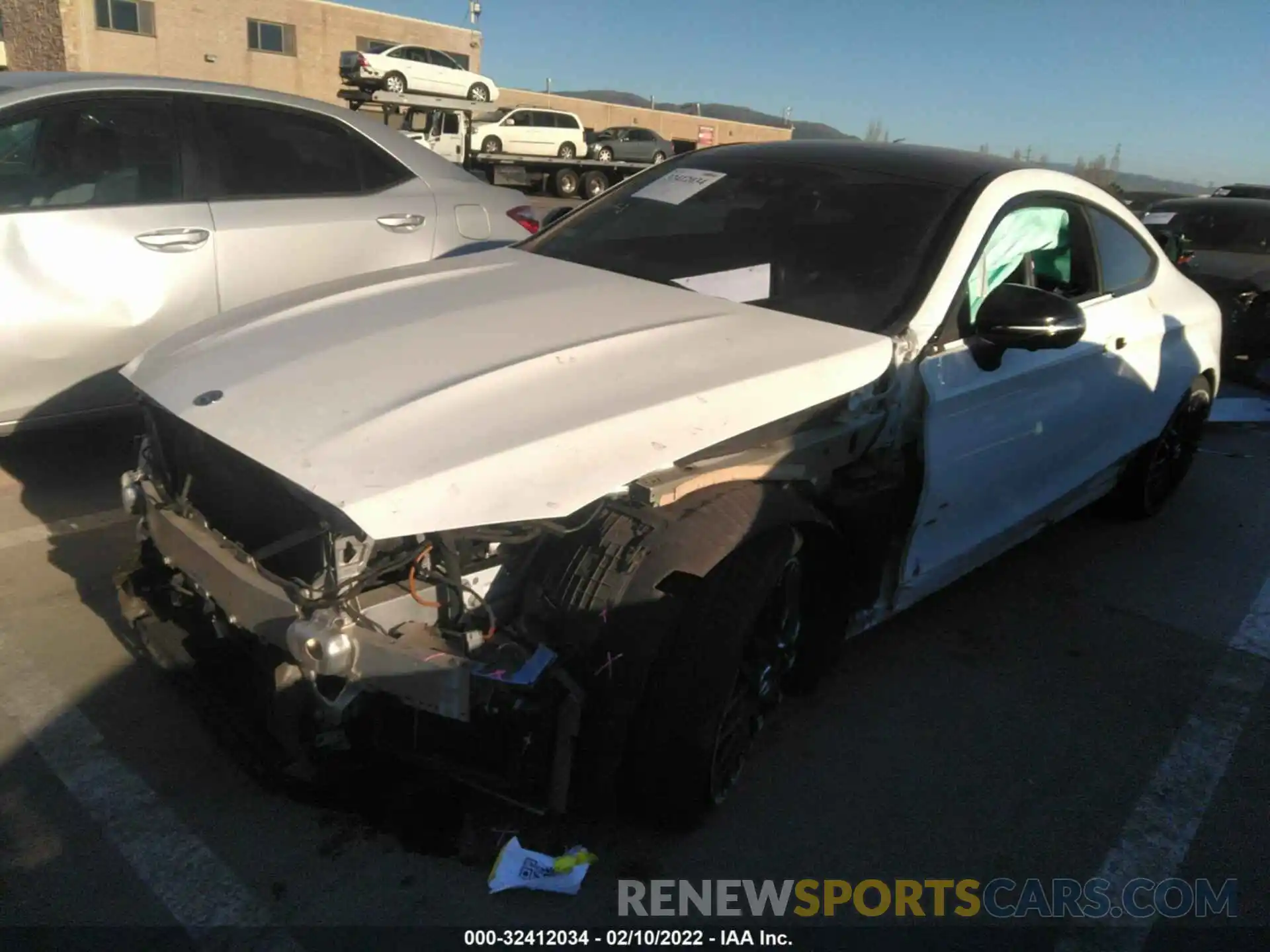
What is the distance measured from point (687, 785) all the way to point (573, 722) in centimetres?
36

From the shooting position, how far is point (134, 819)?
2432 mm

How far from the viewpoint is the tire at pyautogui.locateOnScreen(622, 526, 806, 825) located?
2.27 meters

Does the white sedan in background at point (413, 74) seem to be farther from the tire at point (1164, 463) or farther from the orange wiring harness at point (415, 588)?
the orange wiring harness at point (415, 588)

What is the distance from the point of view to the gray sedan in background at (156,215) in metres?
3.85

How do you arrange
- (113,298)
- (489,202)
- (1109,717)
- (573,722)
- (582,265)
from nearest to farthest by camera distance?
(573,722) → (1109,717) → (582,265) → (113,298) → (489,202)

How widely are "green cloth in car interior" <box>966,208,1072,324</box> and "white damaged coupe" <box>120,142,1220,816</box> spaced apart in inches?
0.6

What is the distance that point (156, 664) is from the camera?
8.59 ft

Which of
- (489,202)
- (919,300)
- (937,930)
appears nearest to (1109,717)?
(937,930)

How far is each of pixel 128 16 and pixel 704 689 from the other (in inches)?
1467

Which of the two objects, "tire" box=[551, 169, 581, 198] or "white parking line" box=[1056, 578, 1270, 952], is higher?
"white parking line" box=[1056, 578, 1270, 952]

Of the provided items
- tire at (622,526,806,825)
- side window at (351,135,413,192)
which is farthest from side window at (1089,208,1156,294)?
side window at (351,135,413,192)

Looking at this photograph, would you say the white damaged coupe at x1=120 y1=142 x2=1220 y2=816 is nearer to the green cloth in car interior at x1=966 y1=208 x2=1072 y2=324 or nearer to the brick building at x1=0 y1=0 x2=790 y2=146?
the green cloth in car interior at x1=966 y1=208 x2=1072 y2=324

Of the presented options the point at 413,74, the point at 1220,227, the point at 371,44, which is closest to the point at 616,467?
the point at 1220,227

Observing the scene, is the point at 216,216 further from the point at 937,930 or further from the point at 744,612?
the point at 937,930
